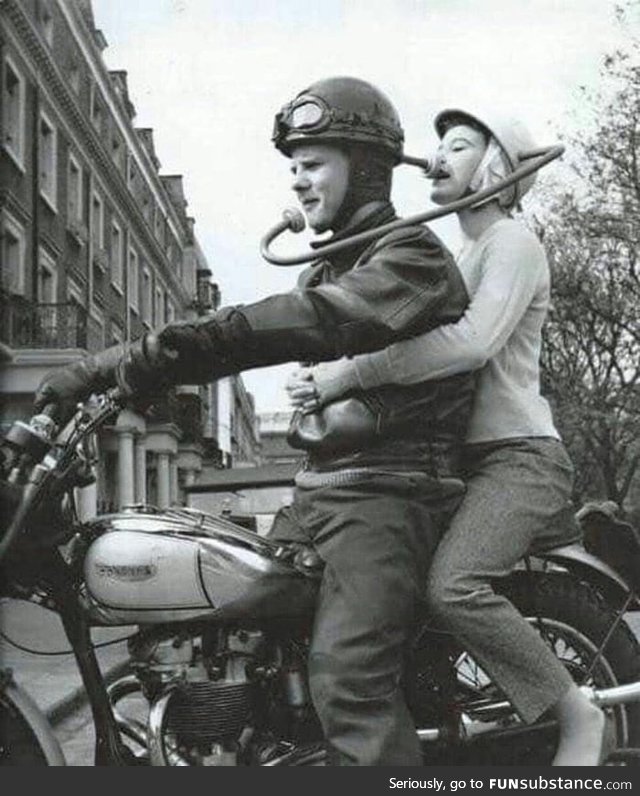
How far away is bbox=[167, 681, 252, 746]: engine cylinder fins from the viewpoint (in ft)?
6.88

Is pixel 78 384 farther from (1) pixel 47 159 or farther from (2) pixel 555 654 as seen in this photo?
(1) pixel 47 159

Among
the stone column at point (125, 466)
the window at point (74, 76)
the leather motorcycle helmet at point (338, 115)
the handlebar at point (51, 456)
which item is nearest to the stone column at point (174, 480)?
the stone column at point (125, 466)

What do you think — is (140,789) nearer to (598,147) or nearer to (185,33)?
(185,33)

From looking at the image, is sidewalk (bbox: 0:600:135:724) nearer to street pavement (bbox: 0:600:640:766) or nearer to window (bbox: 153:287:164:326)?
street pavement (bbox: 0:600:640:766)

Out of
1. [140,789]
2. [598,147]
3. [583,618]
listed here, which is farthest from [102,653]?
[598,147]

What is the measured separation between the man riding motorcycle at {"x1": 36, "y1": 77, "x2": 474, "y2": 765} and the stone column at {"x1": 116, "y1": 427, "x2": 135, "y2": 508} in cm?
38

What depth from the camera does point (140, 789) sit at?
2055 mm

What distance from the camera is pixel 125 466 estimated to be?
247 centimetres

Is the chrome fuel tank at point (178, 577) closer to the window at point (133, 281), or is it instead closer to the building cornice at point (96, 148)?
the building cornice at point (96, 148)

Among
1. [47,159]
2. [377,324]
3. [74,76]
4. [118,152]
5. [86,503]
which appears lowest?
[86,503]

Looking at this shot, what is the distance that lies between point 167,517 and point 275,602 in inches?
9.1

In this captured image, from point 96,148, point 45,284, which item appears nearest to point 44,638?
point 96,148

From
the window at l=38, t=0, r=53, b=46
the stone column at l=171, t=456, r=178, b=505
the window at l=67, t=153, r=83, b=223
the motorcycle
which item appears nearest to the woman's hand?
the motorcycle

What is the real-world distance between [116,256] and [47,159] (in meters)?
1.26
